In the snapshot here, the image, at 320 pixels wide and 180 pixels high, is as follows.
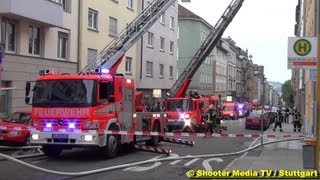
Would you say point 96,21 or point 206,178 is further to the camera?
point 96,21

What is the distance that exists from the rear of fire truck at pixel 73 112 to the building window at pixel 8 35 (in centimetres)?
906

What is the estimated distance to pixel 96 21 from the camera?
3631 centimetres

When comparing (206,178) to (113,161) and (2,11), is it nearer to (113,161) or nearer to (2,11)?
(113,161)

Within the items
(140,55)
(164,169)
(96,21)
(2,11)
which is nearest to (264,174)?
(164,169)

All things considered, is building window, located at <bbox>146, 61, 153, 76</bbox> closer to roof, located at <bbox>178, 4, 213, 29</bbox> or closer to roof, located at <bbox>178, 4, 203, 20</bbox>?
roof, located at <bbox>178, 4, 213, 29</bbox>

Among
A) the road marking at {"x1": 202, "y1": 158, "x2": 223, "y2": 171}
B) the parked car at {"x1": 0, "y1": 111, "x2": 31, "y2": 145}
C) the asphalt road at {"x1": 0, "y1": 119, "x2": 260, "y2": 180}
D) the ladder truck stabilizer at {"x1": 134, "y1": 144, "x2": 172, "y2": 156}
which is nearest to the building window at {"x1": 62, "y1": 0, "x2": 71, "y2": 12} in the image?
the parked car at {"x1": 0, "y1": 111, "x2": 31, "y2": 145}

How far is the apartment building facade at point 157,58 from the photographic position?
45906mm

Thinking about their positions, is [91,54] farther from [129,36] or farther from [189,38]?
[189,38]

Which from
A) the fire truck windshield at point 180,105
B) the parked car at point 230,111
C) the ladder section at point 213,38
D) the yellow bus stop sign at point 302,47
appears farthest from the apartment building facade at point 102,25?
the parked car at point 230,111

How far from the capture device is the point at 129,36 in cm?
2670

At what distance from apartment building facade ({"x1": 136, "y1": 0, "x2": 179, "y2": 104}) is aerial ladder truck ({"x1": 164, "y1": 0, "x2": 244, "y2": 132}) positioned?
380 inches

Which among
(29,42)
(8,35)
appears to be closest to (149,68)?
(29,42)

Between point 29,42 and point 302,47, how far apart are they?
19.6 m

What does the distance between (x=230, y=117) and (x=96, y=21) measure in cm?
3390
